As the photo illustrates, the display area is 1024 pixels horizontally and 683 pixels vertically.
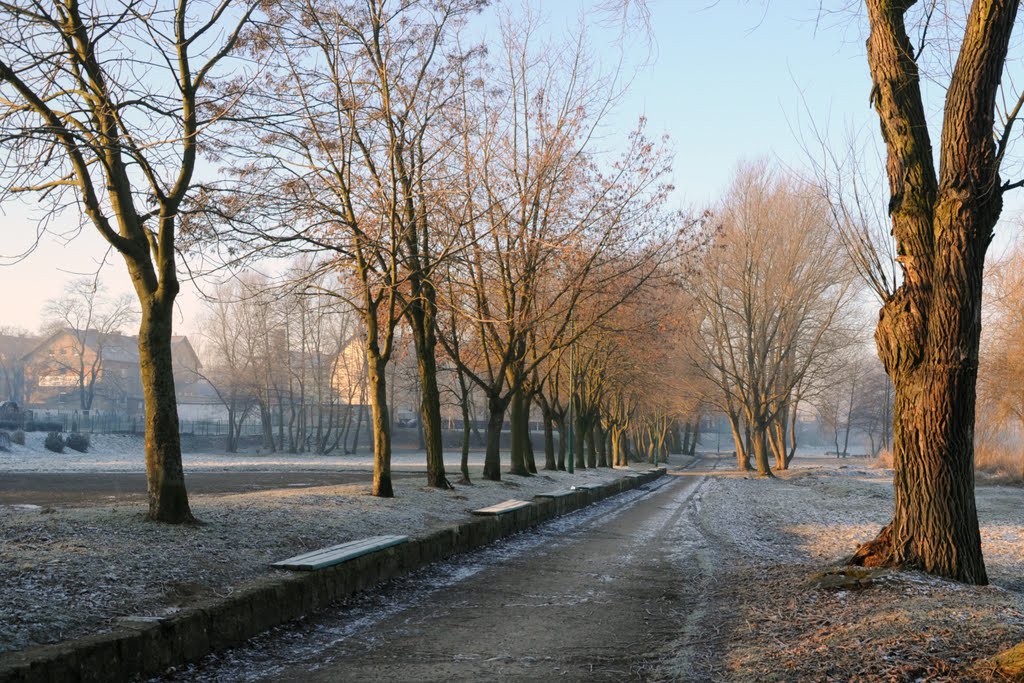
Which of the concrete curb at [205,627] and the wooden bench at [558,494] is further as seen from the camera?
the wooden bench at [558,494]

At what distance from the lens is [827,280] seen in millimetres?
40844

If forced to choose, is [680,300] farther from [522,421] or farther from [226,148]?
[226,148]

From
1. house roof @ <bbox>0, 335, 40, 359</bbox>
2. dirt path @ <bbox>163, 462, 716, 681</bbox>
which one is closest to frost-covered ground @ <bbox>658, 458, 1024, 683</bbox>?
dirt path @ <bbox>163, 462, 716, 681</bbox>

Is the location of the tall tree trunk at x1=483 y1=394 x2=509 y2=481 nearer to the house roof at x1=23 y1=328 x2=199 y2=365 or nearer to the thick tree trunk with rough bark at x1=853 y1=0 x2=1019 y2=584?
the thick tree trunk with rough bark at x1=853 y1=0 x2=1019 y2=584

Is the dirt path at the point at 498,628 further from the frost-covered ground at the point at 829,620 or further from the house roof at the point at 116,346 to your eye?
the house roof at the point at 116,346

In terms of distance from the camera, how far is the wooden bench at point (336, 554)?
7953mm

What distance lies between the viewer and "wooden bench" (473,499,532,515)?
46.9ft

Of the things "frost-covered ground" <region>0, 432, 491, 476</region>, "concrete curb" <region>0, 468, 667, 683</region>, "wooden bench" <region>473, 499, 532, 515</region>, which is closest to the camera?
→ "concrete curb" <region>0, 468, 667, 683</region>

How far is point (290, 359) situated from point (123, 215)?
6137cm

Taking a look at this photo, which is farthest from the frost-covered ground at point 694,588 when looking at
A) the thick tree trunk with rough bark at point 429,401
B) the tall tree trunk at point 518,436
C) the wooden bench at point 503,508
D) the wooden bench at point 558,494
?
the tall tree trunk at point 518,436

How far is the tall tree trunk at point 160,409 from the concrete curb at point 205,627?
2147mm

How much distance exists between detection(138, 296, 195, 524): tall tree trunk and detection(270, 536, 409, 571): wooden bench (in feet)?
5.61

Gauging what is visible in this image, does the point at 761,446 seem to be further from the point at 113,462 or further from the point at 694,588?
the point at 694,588

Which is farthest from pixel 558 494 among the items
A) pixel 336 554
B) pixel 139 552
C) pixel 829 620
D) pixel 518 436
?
pixel 829 620
